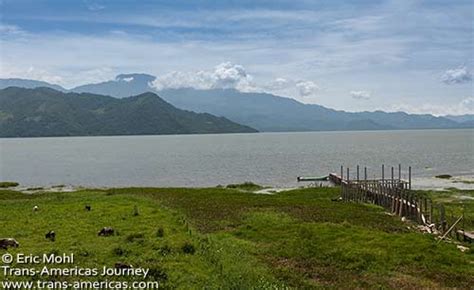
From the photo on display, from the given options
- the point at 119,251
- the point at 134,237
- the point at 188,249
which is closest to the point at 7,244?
the point at 119,251

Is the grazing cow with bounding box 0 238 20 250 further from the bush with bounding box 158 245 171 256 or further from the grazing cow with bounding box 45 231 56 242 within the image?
the bush with bounding box 158 245 171 256

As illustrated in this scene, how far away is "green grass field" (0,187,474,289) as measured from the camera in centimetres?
2042

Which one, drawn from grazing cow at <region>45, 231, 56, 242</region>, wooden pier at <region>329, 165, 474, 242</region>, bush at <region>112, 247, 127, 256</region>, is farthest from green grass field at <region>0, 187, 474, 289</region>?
wooden pier at <region>329, 165, 474, 242</region>

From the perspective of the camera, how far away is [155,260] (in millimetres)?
21812

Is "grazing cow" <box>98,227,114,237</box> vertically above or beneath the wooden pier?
above

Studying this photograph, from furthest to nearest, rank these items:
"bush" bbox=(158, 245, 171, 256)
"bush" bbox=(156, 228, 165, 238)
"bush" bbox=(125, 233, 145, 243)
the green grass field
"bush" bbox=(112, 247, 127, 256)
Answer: "bush" bbox=(156, 228, 165, 238) → "bush" bbox=(125, 233, 145, 243) → "bush" bbox=(158, 245, 171, 256) → "bush" bbox=(112, 247, 127, 256) → the green grass field

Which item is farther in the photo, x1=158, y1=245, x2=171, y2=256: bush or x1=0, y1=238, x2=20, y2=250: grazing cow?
x1=0, y1=238, x2=20, y2=250: grazing cow

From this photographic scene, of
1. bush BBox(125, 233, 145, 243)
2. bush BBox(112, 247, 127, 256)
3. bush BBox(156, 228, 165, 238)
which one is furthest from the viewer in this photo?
bush BBox(156, 228, 165, 238)

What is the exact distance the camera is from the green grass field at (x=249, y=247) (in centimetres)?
2042

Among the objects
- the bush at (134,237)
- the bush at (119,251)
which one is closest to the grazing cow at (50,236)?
the bush at (134,237)

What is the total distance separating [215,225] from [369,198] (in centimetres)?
2489

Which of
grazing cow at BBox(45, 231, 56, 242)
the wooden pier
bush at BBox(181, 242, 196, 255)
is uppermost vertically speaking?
grazing cow at BBox(45, 231, 56, 242)

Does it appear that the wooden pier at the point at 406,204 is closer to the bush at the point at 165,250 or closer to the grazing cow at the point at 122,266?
the bush at the point at 165,250

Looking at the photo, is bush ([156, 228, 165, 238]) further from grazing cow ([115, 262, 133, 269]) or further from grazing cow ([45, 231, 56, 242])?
grazing cow ([115, 262, 133, 269])
